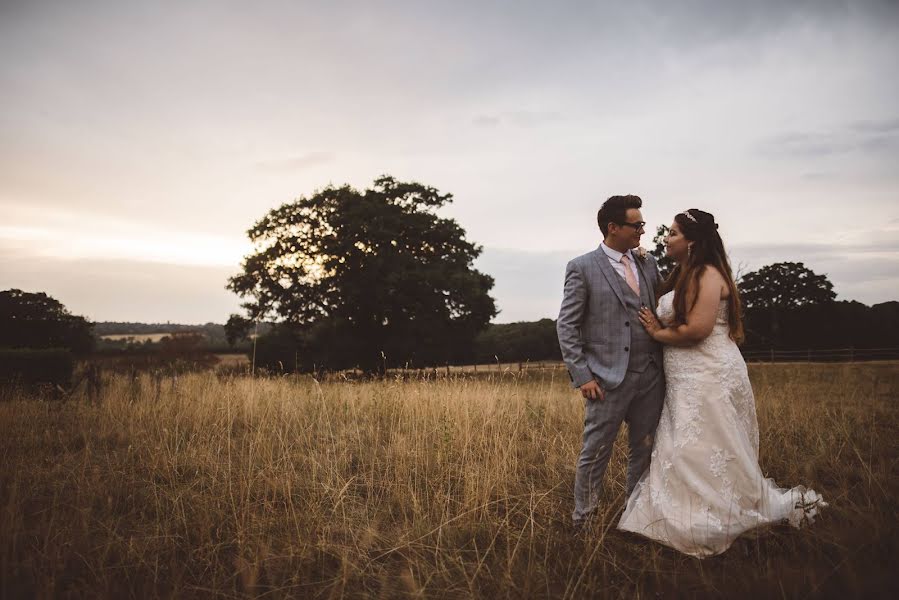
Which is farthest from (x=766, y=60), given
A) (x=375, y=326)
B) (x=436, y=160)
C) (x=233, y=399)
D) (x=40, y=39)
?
(x=375, y=326)

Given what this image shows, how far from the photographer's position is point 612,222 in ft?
10.4

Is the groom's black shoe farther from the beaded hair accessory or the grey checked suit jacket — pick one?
the beaded hair accessory

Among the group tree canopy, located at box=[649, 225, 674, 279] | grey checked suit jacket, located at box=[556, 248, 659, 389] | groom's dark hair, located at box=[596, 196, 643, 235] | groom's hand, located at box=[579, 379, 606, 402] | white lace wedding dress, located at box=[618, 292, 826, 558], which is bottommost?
white lace wedding dress, located at box=[618, 292, 826, 558]

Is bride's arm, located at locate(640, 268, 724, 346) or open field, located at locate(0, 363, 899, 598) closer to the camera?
open field, located at locate(0, 363, 899, 598)

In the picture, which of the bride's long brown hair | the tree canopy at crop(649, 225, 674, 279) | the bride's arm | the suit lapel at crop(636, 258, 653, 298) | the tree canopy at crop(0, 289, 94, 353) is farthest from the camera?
the tree canopy at crop(0, 289, 94, 353)

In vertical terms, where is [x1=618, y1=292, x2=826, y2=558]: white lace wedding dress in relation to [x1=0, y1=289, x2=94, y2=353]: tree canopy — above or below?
below

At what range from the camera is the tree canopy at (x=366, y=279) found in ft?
63.0

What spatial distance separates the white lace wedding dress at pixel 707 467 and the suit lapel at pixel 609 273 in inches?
15.0

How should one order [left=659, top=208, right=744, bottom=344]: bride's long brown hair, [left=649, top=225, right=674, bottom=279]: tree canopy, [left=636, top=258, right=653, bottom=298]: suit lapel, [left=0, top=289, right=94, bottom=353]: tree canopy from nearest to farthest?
[left=659, top=208, right=744, bottom=344]: bride's long brown hair
[left=636, top=258, right=653, bottom=298]: suit lapel
[left=649, top=225, right=674, bottom=279]: tree canopy
[left=0, top=289, right=94, bottom=353]: tree canopy

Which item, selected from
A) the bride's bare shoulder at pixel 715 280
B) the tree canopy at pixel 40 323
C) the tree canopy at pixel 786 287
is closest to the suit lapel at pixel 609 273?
the bride's bare shoulder at pixel 715 280

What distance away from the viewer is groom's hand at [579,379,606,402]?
9.78ft

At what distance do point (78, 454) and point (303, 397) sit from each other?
113 inches

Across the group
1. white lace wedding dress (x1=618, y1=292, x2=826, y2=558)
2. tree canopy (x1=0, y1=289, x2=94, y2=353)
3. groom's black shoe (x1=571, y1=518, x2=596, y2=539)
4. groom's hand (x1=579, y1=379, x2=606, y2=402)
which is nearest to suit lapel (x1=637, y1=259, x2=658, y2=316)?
white lace wedding dress (x1=618, y1=292, x2=826, y2=558)

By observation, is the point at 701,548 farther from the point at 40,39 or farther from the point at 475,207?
the point at 475,207
